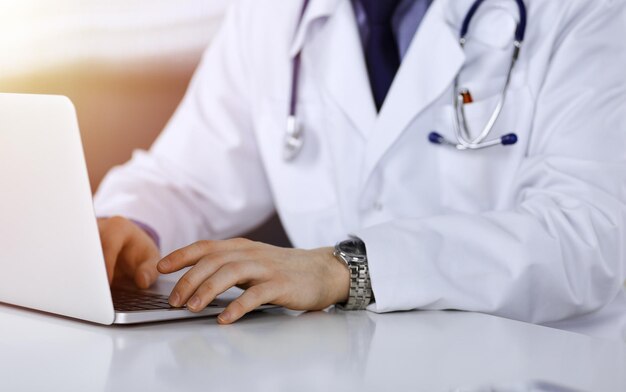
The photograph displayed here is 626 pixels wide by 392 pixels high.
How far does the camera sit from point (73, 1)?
2102 millimetres

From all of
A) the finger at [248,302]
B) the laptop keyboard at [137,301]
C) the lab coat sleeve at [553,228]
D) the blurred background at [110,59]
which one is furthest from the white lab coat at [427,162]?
the blurred background at [110,59]

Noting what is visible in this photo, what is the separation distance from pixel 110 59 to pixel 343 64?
0.92 m

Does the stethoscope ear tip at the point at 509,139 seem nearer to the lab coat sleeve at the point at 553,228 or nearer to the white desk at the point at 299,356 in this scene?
the lab coat sleeve at the point at 553,228

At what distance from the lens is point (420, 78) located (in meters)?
1.34

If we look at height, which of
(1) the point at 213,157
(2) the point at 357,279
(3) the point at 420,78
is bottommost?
(1) the point at 213,157

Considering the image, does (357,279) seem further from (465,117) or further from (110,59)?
(110,59)

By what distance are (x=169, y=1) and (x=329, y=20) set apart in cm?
86

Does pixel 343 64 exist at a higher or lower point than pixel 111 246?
higher

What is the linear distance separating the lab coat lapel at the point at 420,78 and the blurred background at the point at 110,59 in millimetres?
808

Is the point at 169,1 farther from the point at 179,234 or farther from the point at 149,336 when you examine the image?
the point at 149,336

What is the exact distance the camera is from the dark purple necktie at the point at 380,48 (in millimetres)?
1437

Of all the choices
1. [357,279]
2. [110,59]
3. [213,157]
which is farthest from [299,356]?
[110,59]

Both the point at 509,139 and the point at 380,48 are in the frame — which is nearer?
the point at 509,139

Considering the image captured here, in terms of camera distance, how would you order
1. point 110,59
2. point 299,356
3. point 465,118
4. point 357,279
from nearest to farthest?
point 299,356 < point 357,279 < point 465,118 < point 110,59
